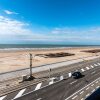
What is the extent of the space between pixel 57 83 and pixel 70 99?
10051 mm

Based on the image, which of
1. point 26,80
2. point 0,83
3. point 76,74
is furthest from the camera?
point 76,74

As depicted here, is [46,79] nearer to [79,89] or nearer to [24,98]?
[79,89]

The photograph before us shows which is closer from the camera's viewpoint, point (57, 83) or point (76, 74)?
point (57, 83)

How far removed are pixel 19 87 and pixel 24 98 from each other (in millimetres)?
6234

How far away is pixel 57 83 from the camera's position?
122ft

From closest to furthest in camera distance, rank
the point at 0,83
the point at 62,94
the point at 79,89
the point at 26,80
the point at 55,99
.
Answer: the point at 55,99, the point at 62,94, the point at 79,89, the point at 0,83, the point at 26,80

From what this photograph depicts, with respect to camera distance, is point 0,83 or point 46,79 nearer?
point 0,83

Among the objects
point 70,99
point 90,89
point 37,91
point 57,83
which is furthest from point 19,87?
point 90,89

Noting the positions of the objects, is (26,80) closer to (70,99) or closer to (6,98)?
(6,98)

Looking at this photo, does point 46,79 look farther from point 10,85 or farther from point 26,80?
point 10,85

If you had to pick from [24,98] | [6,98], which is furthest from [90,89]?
[6,98]

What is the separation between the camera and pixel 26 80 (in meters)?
38.8

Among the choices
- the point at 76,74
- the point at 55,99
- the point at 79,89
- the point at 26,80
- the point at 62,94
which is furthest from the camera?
the point at 76,74

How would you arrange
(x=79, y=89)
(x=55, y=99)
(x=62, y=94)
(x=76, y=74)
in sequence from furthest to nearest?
(x=76, y=74) → (x=79, y=89) → (x=62, y=94) → (x=55, y=99)
